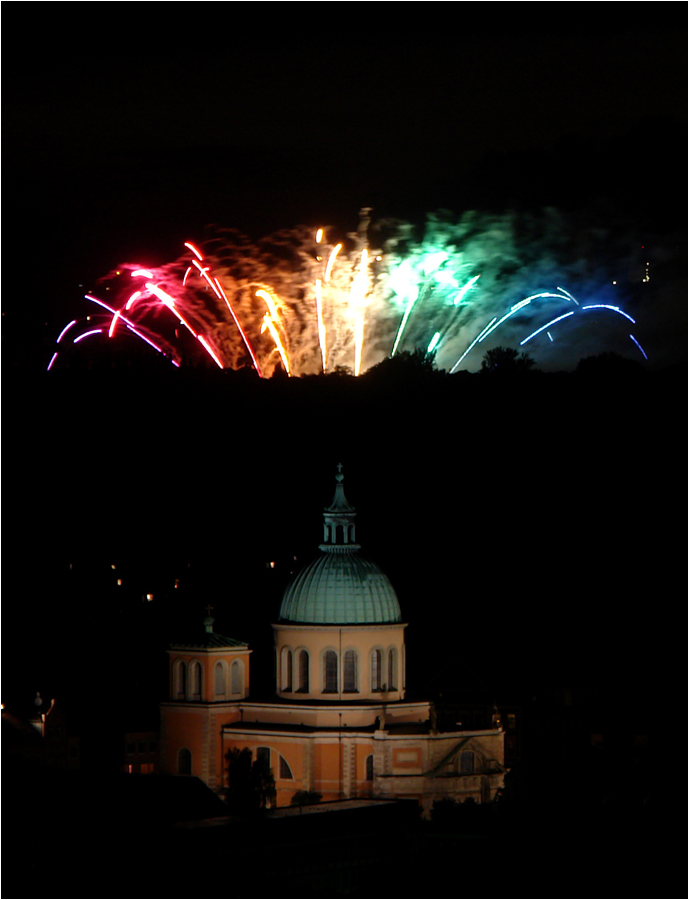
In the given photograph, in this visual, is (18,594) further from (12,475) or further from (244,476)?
(244,476)

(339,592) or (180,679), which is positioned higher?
(339,592)

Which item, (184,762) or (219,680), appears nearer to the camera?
(184,762)

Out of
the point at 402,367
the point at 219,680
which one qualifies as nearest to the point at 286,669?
the point at 219,680

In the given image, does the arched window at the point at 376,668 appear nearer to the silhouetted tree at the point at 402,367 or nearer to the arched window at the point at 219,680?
the arched window at the point at 219,680

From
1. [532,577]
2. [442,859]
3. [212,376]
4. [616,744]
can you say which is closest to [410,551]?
[532,577]

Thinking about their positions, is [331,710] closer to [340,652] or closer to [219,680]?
[340,652]

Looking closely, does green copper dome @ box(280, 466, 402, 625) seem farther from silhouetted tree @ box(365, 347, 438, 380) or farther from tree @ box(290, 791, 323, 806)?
silhouetted tree @ box(365, 347, 438, 380)

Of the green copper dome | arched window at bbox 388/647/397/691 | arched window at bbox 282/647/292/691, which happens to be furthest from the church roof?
arched window at bbox 388/647/397/691
